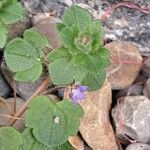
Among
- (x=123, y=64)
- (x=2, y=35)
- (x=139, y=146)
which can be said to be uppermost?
(x=2, y=35)

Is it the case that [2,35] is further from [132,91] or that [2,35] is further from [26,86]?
[132,91]

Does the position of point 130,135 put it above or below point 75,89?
below

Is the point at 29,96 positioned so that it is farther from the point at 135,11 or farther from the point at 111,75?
the point at 135,11

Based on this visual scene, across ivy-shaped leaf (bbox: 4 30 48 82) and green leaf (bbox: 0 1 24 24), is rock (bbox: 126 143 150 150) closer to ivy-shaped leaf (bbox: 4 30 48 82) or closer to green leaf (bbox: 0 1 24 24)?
ivy-shaped leaf (bbox: 4 30 48 82)

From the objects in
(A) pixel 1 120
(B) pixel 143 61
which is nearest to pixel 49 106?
(A) pixel 1 120

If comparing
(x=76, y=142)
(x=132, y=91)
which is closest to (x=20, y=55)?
(x=76, y=142)

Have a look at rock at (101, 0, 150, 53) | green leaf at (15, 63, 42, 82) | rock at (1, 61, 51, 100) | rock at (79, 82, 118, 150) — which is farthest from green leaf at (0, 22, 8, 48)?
rock at (101, 0, 150, 53)
